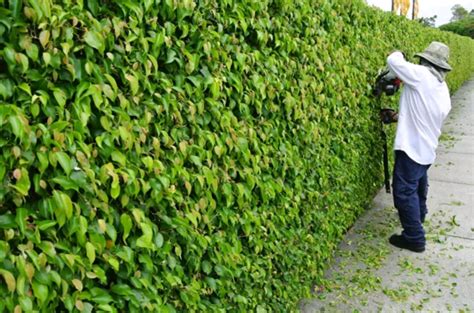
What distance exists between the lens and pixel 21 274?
53.2 inches

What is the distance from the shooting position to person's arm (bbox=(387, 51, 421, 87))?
4129 mm

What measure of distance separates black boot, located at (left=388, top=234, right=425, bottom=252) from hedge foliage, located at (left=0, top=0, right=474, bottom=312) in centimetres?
145

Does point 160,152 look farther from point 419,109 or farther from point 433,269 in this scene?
point 433,269

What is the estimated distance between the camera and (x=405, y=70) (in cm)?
417

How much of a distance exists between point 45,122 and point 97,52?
0.33 m

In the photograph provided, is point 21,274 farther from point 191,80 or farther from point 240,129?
point 240,129

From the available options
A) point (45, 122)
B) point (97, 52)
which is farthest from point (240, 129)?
point (45, 122)

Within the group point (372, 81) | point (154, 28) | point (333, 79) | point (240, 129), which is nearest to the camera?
point (154, 28)

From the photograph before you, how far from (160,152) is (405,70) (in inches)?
121

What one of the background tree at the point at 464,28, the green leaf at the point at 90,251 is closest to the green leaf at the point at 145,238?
the green leaf at the point at 90,251

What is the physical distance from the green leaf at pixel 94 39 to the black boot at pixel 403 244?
3822 millimetres

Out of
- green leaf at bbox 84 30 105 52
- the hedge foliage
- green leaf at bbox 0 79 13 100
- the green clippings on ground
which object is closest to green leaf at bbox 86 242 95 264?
the hedge foliage

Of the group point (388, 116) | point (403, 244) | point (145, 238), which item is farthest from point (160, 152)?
point (388, 116)

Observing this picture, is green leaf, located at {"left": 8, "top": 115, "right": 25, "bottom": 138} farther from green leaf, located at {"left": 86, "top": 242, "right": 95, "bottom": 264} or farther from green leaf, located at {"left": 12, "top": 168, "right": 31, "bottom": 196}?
green leaf, located at {"left": 86, "top": 242, "right": 95, "bottom": 264}
